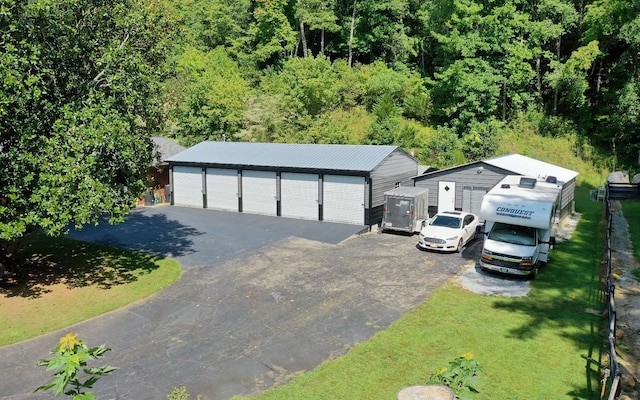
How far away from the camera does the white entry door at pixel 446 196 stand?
25.6 meters

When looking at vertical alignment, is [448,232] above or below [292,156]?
below

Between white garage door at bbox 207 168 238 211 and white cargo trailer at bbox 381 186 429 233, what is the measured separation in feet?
35.1

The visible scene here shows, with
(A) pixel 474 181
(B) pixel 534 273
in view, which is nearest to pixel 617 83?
(A) pixel 474 181

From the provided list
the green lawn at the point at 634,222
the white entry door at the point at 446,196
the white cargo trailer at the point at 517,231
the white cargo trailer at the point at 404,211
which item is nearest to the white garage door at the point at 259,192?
the white cargo trailer at the point at 404,211

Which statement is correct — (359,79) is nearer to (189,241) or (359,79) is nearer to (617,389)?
(189,241)

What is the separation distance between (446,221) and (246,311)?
36.1 ft

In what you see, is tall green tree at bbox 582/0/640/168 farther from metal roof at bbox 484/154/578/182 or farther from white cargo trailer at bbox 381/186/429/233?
white cargo trailer at bbox 381/186/429/233

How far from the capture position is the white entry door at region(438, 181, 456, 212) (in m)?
25.6

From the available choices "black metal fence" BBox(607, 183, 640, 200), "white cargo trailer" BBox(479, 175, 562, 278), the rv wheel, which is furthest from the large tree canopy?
"black metal fence" BBox(607, 183, 640, 200)

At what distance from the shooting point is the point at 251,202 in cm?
3019

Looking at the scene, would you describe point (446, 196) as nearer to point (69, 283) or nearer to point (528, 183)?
point (528, 183)

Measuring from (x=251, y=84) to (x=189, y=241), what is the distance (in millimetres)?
35313

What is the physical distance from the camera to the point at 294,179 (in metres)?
28.3

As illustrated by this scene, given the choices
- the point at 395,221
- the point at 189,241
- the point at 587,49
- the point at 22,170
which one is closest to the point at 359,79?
the point at 587,49
